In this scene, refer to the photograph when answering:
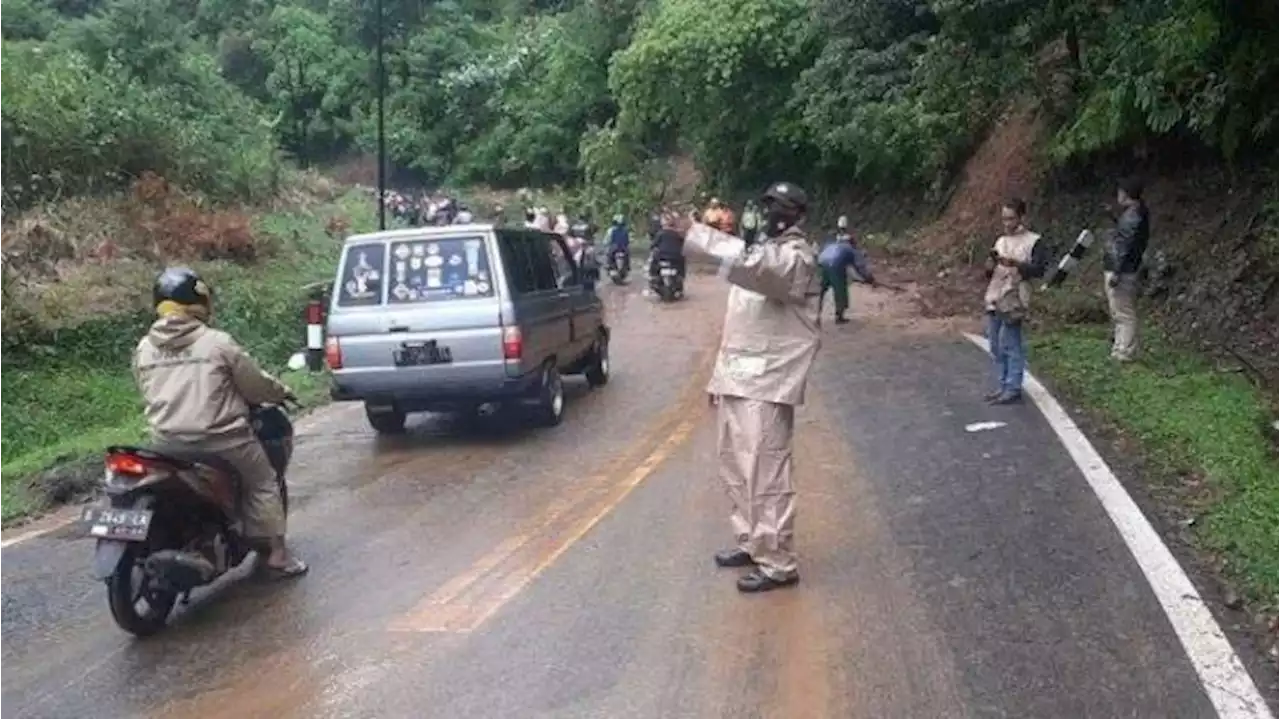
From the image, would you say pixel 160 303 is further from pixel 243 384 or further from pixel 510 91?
pixel 510 91

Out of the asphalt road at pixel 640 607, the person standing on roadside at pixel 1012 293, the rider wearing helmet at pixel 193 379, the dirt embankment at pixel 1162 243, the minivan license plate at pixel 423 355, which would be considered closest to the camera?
the asphalt road at pixel 640 607

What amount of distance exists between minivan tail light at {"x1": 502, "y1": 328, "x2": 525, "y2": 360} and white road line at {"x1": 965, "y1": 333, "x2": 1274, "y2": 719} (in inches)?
169

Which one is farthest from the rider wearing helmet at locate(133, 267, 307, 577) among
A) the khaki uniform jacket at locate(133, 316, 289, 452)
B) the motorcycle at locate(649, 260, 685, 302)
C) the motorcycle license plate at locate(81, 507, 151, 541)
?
the motorcycle at locate(649, 260, 685, 302)

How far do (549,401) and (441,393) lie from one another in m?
1.16

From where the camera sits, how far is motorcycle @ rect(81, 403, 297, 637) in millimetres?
6672

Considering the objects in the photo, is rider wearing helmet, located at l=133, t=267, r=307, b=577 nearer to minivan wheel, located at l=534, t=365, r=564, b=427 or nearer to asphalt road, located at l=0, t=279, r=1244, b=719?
asphalt road, located at l=0, t=279, r=1244, b=719

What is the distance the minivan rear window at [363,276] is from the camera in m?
12.0

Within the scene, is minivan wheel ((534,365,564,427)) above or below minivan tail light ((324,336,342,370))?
below

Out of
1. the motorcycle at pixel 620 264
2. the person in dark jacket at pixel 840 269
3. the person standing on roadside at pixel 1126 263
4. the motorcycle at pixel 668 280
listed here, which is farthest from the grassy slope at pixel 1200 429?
the motorcycle at pixel 620 264

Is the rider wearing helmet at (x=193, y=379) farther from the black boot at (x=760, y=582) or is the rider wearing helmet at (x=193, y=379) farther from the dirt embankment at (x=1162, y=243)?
the dirt embankment at (x=1162, y=243)

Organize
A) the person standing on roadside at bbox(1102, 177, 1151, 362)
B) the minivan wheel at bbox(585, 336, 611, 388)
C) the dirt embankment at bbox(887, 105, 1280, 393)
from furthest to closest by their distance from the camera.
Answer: the minivan wheel at bbox(585, 336, 611, 388) < the dirt embankment at bbox(887, 105, 1280, 393) < the person standing on roadside at bbox(1102, 177, 1151, 362)

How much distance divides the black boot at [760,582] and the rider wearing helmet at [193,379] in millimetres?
2588

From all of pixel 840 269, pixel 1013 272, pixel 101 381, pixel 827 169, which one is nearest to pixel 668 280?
pixel 840 269

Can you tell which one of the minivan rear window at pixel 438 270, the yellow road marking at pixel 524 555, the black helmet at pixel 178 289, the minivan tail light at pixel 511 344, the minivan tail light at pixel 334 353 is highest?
the black helmet at pixel 178 289
